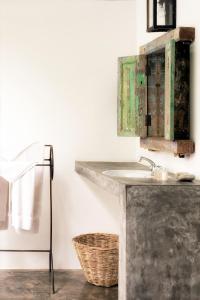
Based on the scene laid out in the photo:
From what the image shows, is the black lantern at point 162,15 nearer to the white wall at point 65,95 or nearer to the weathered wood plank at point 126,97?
the weathered wood plank at point 126,97

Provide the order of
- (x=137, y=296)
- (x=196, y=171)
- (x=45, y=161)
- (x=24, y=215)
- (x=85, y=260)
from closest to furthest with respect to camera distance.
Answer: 1. (x=137, y=296)
2. (x=196, y=171)
3. (x=24, y=215)
4. (x=85, y=260)
5. (x=45, y=161)

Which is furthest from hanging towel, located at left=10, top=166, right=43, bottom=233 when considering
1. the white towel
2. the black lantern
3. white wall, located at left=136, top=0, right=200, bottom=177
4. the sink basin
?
the black lantern

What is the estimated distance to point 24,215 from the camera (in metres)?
3.30

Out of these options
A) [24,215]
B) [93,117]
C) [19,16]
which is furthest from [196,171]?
[19,16]

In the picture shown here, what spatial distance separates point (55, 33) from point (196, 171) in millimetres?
2024

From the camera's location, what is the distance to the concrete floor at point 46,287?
11.0 ft

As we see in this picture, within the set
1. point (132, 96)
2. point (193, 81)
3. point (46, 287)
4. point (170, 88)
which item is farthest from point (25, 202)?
point (193, 81)

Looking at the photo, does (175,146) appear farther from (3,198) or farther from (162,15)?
(3,198)

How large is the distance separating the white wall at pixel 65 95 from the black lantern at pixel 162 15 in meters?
1.00

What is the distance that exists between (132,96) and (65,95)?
30.1 inches

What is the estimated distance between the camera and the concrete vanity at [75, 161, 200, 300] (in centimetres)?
218

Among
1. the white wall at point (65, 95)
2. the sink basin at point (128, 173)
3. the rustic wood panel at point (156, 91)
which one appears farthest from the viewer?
the white wall at point (65, 95)

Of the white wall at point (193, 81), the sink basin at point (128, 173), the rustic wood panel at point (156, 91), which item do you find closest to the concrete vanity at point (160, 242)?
the white wall at point (193, 81)

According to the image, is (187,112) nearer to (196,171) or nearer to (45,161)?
(196,171)
